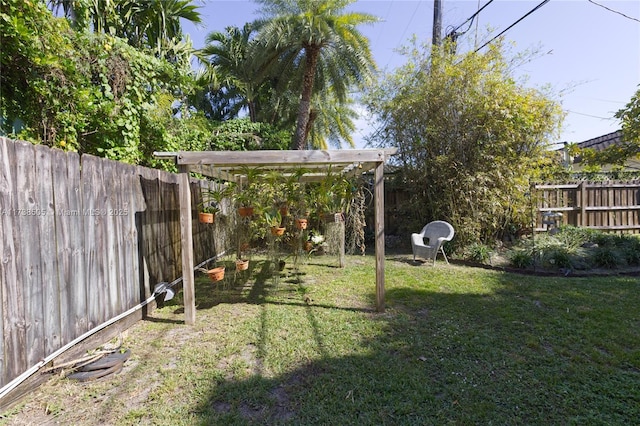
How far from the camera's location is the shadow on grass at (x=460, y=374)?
180 centimetres

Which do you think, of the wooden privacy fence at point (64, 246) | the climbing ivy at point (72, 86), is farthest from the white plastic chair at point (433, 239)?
the climbing ivy at point (72, 86)

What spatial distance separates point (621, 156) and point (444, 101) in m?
3.10

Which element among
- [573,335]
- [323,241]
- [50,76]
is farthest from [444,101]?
[50,76]

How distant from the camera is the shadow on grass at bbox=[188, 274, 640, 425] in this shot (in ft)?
5.90

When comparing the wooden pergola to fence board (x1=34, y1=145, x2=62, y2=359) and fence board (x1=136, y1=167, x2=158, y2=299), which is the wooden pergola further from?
fence board (x1=34, y1=145, x2=62, y2=359)

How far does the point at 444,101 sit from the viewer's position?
20.6 feet

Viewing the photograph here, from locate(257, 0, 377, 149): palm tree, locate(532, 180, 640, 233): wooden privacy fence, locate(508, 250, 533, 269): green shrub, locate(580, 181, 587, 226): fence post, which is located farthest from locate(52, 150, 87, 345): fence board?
locate(580, 181, 587, 226): fence post

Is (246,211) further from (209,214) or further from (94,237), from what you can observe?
(94,237)

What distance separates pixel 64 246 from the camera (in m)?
2.19

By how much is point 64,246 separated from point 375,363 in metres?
2.36

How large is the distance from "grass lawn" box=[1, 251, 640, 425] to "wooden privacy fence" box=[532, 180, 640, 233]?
340 centimetres

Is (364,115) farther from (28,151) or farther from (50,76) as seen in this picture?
(28,151)

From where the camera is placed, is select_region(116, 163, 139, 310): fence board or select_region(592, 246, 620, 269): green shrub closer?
select_region(116, 163, 139, 310): fence board

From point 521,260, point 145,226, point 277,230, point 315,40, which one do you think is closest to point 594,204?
point 521,260
